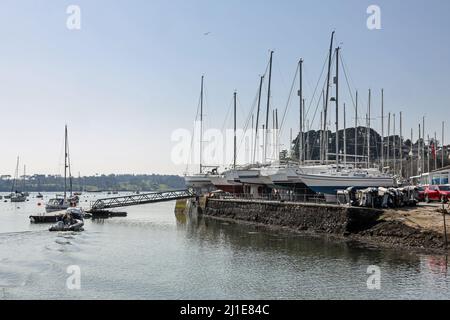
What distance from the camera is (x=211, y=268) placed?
3344cm

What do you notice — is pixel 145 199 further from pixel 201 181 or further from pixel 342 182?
pixel 342 182

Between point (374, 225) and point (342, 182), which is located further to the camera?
point (342, 182)

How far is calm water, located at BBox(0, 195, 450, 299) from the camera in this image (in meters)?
26.3

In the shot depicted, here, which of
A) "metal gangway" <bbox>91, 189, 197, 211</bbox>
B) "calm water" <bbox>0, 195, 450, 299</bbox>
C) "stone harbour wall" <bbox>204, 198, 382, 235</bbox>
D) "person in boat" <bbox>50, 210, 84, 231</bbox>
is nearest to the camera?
"calm water" <bbox>0, 195, 450, 299</bbox>

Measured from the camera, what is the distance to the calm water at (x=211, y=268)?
2627 cm

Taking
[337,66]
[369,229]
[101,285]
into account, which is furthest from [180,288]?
[337,66]

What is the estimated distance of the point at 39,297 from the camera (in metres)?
25.3

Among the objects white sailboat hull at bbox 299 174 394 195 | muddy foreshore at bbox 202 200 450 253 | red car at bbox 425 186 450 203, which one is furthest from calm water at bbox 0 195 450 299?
red car at bbox 425 186 450 203

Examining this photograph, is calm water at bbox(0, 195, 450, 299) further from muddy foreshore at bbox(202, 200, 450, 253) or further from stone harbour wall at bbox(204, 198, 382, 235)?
stone harbour wall at bbox(204, 198, 382, 235)

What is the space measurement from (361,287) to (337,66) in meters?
34.2

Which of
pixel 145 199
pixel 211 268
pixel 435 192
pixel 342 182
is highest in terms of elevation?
pixel 342 182

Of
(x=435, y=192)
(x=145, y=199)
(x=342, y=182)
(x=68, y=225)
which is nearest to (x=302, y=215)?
(x=342, y=182)

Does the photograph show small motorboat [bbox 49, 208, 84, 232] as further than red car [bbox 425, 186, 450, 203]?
Yes

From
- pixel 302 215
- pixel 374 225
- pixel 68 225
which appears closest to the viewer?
pixel 374 225
